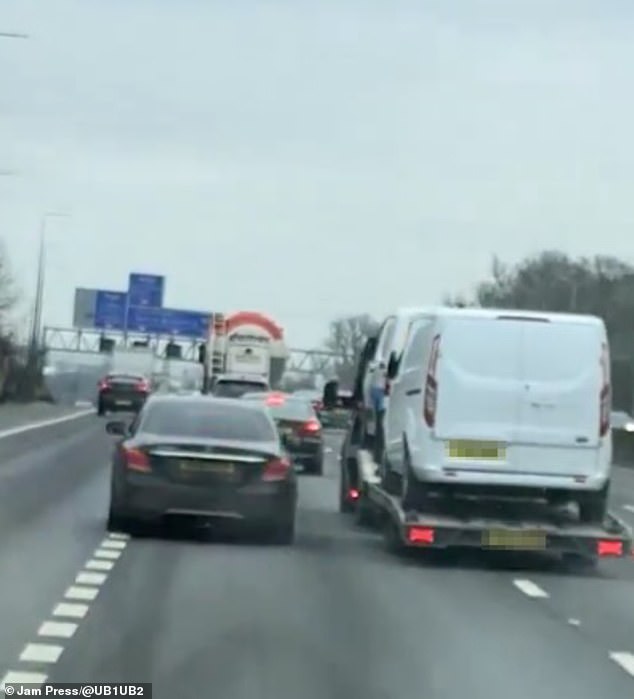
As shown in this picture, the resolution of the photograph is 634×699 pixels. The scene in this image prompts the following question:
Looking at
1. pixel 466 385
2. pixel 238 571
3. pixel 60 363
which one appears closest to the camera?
pixel 238 571

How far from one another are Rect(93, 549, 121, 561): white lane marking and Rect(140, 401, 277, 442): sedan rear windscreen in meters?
2.07

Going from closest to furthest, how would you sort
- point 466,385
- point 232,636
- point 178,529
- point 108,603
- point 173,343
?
1. point 232,636
2. point 108,603
3. point 466,385
4. point 178,529
5. point 173,343

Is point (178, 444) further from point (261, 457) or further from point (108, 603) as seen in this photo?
point (108, 603)

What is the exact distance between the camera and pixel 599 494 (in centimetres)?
2098

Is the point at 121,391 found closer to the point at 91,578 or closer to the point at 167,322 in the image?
the point at 167,322

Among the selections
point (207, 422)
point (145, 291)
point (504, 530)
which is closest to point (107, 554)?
point (207, 422)

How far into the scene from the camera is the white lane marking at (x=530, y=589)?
1811 centimetres

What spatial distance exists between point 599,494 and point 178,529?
518cm

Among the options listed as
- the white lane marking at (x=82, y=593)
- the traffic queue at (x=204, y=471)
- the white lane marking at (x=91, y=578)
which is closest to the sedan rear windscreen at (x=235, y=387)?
the traffic queue at (x=204, y=471)

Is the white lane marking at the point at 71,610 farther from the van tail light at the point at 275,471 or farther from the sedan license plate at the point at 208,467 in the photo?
the van tail light at the point at 275,471

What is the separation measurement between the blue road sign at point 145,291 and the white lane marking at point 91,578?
8885 centimetres

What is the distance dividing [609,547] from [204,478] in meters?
4.26

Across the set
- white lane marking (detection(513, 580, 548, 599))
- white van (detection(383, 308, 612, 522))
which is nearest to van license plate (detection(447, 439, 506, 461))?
white van (detection(383, 308, 612, 522))

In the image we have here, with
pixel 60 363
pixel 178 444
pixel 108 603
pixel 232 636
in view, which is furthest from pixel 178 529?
pixel 60 363
